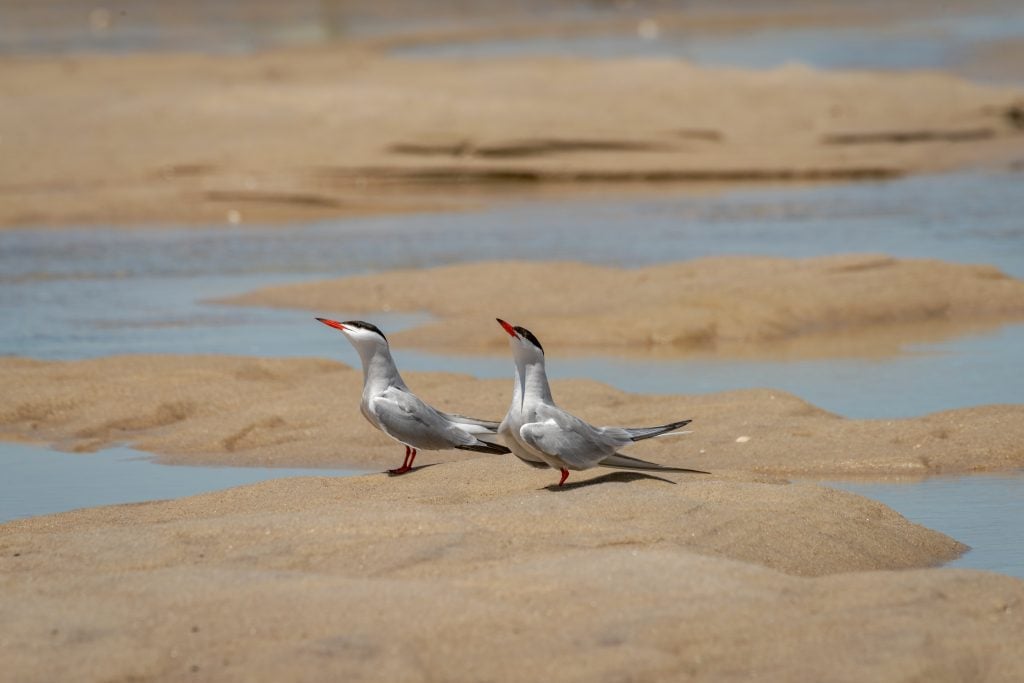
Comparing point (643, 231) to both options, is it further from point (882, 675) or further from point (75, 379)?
point (882, 675)

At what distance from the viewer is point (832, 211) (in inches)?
609

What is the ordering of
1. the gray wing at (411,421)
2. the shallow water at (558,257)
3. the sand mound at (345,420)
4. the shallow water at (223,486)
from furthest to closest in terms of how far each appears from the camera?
the shallow water at (558,257)
the sand mound at (345,420)
the gray wing at (411,421)
the shallow water at (223,486)

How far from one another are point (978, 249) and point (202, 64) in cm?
1748

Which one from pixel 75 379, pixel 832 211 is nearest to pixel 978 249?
pixel 832 211

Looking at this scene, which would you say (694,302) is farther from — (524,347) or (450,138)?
(450,138)

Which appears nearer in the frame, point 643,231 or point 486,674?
point 486,674

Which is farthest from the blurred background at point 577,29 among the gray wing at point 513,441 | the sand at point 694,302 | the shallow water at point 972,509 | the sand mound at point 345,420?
the gray wing at point 513,441

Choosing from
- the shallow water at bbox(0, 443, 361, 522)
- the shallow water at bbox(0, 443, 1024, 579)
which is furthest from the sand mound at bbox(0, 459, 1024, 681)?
the shallow water at bbox(0, 443, 361, 522)

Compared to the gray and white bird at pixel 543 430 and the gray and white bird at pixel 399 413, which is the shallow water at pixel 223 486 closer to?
the gray and white bird at pixel 399 413

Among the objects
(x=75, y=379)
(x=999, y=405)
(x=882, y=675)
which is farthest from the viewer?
(x=75, y=379)

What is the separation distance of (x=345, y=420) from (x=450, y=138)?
10.3 metres

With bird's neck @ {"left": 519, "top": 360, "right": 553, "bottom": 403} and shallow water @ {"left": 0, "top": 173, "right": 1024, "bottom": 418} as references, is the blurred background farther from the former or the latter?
bird's neck @ {"left": 519, "top": 360, "right": 553, "bottom": 403}

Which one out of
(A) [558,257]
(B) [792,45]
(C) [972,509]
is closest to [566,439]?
(C) [972,509]

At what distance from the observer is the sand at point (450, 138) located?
16781mm
